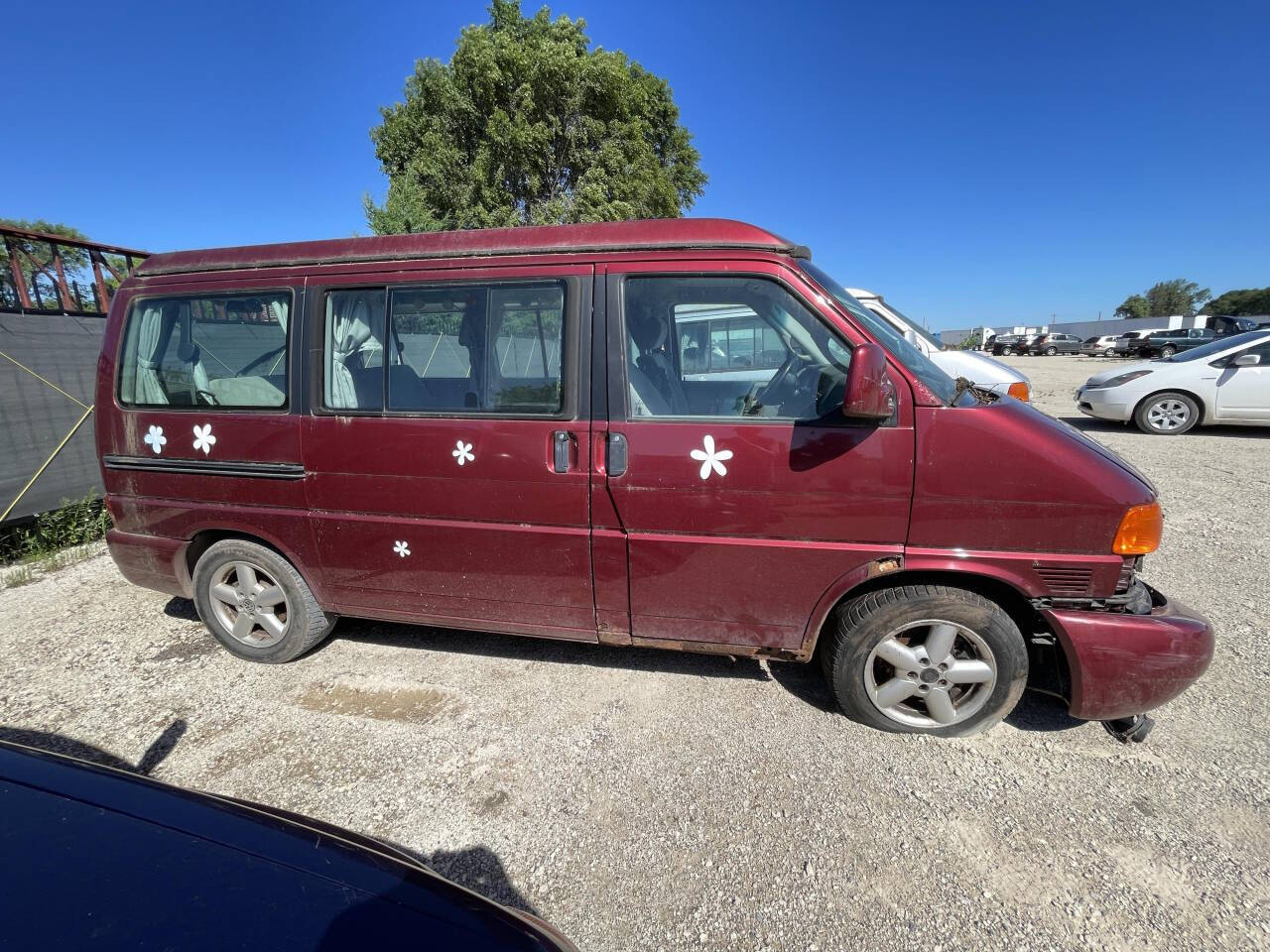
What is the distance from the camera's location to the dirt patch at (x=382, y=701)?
113 inches

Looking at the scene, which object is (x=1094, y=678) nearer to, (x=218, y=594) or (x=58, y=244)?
(x=218, y=594)

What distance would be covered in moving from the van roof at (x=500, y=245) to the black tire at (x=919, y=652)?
1552mm

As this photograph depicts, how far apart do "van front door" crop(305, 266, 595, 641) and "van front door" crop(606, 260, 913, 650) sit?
26 cm

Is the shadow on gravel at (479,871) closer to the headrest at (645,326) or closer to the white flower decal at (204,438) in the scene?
the headrest at (645,326)

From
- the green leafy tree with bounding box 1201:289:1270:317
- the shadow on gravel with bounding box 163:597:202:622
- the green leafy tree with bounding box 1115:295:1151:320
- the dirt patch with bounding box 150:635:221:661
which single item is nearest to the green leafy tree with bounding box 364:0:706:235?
the shadow on gravel with bounding box 163:597:202:622

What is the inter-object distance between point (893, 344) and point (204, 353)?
3416mm

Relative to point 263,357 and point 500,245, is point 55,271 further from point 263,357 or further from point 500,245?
point 500,245

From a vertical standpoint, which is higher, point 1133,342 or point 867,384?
point 1133,342

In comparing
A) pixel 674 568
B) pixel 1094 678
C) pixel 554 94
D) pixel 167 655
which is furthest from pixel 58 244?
pixel 554 94

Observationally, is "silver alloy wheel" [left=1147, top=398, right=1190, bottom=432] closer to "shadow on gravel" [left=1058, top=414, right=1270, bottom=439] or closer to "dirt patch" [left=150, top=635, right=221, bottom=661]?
"shadow on gravel" [left=1058, top=414, right=1270, bottom=439]

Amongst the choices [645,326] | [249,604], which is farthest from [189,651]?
[645,326]

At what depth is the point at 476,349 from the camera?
2748mm

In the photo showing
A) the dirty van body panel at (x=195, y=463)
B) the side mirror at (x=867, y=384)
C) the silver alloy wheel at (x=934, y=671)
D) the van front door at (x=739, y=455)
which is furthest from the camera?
the dirty van body panel at (x=195, y=463)

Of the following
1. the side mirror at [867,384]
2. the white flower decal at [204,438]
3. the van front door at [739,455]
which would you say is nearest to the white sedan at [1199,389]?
the van front door at [739,455]
